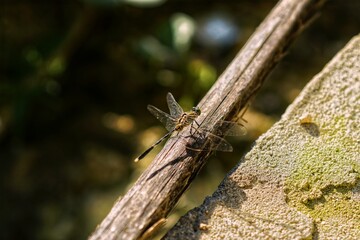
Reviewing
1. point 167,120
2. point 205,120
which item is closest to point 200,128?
point 205,120

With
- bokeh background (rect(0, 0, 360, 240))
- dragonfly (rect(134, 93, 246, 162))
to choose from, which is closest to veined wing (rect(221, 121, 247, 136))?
dragonfly (rect(134, 93, 246, 162))

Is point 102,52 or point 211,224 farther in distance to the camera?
point 102,52

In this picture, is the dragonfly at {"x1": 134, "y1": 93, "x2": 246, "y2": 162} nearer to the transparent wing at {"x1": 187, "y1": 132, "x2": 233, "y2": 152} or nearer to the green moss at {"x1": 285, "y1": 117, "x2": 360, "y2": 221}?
the transparent wing at {"x1": 187, "y1": 132, "x2": 233, "y2": 152}

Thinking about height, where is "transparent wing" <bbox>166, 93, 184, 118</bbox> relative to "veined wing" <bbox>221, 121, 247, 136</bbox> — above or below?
above

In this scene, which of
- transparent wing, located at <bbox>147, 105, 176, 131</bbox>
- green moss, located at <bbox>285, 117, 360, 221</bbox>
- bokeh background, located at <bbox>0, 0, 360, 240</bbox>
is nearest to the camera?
green moss, located at <bbox>285, 117, 360, 221</bbox>

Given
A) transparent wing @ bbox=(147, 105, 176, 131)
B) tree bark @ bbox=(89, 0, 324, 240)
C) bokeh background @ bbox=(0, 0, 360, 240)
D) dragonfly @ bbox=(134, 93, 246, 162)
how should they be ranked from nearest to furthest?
tree bark @ bbox=(89, 0, 324, 240) → dragonfly @ bbox=(134, 93, 246, 162) → transparent wing @ bbox=(147, 105, 176, 131) → bokeh background @ bbox=(0, 0, 360, 240)

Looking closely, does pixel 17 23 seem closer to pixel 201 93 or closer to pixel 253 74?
pixel 201 93

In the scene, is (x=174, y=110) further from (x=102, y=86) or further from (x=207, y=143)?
(x=102, y=86)

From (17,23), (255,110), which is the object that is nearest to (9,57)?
(17,23)
